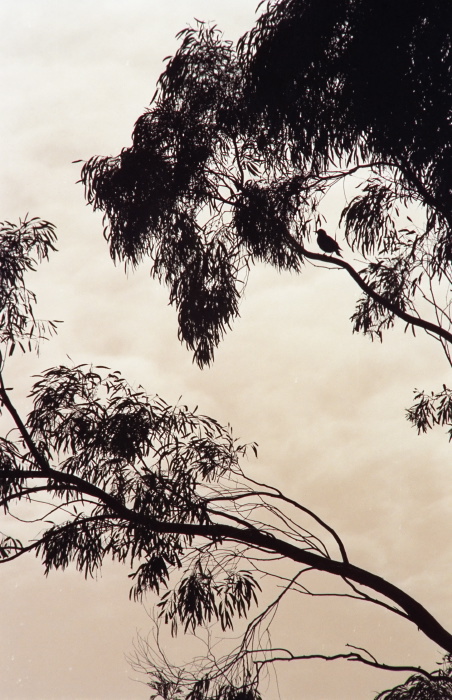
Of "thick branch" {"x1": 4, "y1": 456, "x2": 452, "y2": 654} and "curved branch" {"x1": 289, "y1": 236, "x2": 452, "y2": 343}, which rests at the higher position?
"curved branch" {"x1": 289, "y1": 236, "x2": 452, "y2": 343}

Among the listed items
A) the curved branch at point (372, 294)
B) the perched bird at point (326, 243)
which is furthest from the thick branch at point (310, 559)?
the perched bird at point (326, 243)

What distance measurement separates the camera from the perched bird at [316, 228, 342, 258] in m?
5.41

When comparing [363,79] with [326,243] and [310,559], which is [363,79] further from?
[310,559]

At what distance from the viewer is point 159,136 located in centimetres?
554

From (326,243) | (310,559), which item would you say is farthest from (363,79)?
(310,559)

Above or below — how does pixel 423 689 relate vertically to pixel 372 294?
below

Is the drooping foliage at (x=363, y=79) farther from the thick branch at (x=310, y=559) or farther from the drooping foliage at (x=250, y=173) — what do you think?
the thick branch at (x=310, y=559)

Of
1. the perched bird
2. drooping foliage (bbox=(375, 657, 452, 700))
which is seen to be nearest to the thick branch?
drooping foliage (bbox=(375, 657, 452, 700))

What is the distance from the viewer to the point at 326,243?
5418 millimetres

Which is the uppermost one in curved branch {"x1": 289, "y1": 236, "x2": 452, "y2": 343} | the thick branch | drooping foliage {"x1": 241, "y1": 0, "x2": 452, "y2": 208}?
drooping foliage {"x1": 241, "y1": 0, "x2": 452, "y2": 208}

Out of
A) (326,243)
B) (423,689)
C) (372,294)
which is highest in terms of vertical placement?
(326,243)

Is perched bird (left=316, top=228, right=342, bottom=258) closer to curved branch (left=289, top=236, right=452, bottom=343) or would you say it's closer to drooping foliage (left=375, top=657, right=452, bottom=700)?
curved branch (left=289, top=236, right=452, bottom=343)

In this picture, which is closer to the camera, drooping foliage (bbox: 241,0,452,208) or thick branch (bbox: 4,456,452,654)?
thick branch (bbox: 4,456,452,654)

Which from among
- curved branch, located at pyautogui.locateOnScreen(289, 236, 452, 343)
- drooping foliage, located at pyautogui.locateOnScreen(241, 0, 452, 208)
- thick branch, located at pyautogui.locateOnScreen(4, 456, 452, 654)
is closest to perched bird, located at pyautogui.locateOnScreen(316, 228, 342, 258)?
curved branch, located at pyautogui.locateOnScreen(289, 236, 452, 343)
